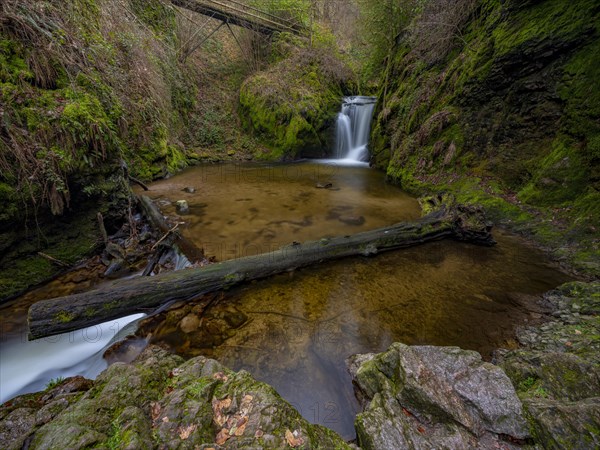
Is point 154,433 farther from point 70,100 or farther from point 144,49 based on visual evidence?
point 144,49

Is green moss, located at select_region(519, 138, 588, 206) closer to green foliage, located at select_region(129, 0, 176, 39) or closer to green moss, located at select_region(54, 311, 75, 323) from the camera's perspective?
green moss, located at select_region(54, 311, 75, 323)

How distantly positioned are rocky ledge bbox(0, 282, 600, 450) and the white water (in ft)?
1.93

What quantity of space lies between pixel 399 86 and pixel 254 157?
7.66m

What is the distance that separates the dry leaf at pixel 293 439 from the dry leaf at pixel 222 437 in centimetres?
33

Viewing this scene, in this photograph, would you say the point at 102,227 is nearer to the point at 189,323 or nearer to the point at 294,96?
the point at 189,323

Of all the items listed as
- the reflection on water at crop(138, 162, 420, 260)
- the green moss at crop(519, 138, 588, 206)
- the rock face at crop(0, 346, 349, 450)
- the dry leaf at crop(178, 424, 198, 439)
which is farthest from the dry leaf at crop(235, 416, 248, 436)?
the green moss at crop(519, 138, 588, 206)

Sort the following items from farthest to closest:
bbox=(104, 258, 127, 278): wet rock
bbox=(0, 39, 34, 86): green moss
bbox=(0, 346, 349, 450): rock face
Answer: bbox=(104, 258, 127, 278): wet rock → bbox=(0, 39, 34, 86): green moss → bbox=(0, 346, 349, 450): rock face

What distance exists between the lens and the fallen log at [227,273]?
2.69 meters

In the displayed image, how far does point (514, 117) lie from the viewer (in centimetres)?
621

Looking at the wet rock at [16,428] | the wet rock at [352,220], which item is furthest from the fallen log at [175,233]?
the wet rock at [352,220]

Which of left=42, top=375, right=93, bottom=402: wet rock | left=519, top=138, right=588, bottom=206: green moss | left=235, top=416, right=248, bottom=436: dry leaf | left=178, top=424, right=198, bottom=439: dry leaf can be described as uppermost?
left=519, top=138, right=588, bottom=206: green moss

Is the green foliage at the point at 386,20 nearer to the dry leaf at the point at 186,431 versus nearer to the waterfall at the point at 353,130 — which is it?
the waterfall at the point at 353,130

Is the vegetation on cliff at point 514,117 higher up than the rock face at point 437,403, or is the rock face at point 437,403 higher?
the vegetation on cliff at point 514,117

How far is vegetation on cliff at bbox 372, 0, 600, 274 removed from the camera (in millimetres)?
4734
